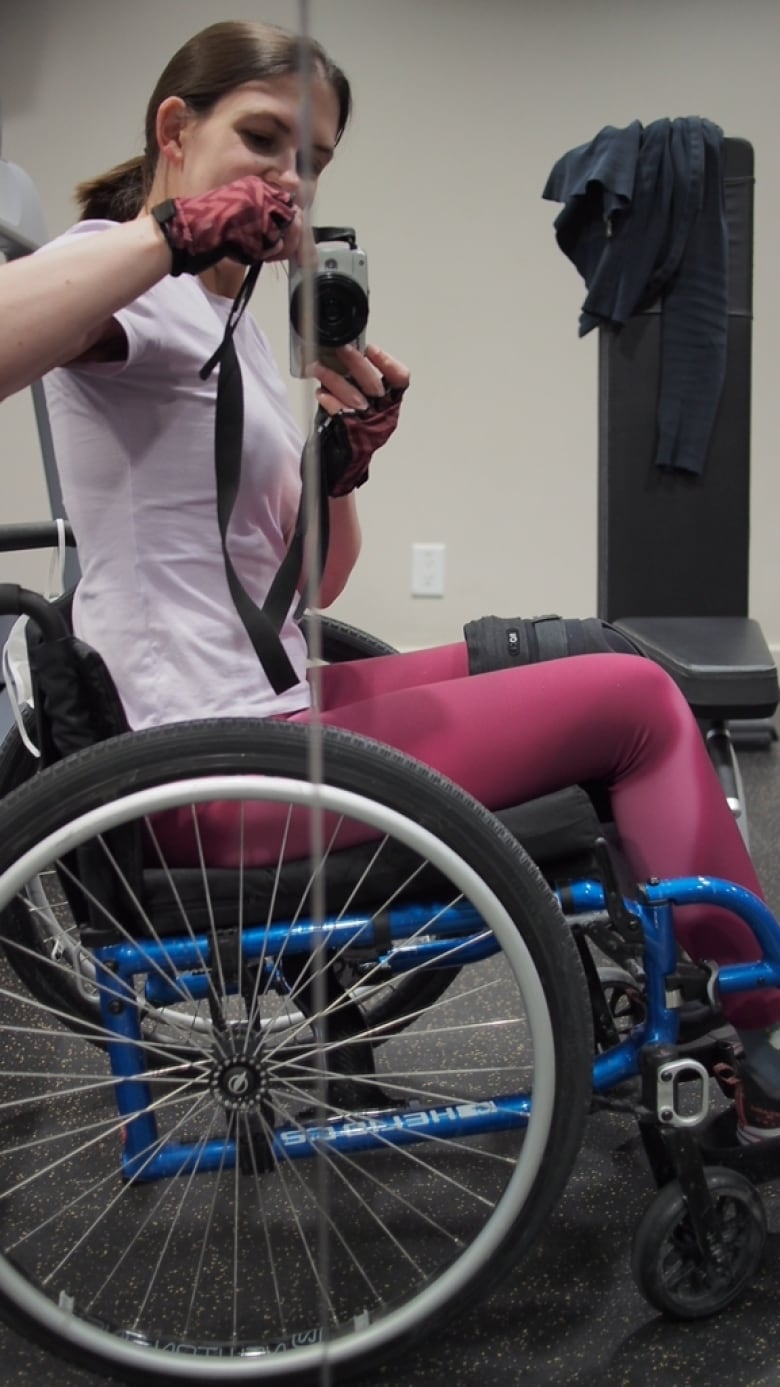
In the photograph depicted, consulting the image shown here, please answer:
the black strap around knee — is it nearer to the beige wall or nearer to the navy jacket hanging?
the beige wall

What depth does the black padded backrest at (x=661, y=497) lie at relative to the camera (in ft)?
5.31

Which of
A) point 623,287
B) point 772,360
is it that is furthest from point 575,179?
point 772,360

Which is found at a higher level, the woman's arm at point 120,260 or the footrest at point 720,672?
the woman's arm at point 120,260

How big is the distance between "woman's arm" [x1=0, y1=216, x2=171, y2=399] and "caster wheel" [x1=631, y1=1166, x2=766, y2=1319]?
29.6 inches

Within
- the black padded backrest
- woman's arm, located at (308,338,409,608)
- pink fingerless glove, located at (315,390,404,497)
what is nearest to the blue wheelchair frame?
woman's arm, located at (308,338,409,608)

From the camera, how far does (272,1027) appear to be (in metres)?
0.80

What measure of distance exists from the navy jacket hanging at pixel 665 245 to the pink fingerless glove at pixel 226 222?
0.99m

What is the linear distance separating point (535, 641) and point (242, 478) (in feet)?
1.09

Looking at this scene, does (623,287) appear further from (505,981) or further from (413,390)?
(505,981)

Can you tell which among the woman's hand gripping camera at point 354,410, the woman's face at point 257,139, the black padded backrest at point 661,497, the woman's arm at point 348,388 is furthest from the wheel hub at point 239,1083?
the black padded backrest at point 661,497

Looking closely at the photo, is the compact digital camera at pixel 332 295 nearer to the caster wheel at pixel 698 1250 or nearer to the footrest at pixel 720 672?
the footrest at pixel 720 672

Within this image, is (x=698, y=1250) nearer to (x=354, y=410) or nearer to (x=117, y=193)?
(x=354, y=410)

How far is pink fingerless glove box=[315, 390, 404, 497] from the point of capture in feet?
2.67

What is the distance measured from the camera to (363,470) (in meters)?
0.90
